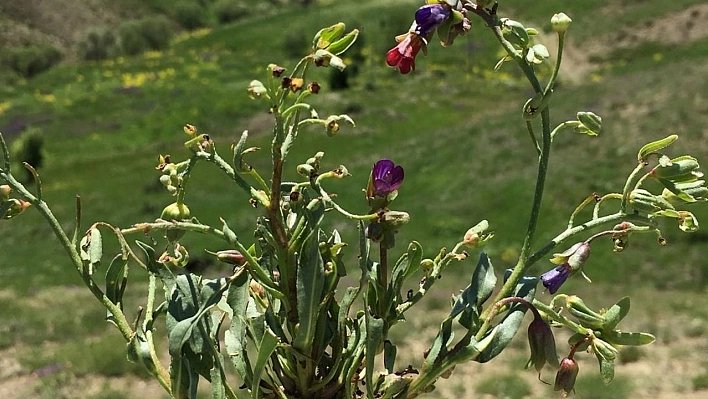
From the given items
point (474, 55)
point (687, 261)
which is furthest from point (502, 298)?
point (474, 55)

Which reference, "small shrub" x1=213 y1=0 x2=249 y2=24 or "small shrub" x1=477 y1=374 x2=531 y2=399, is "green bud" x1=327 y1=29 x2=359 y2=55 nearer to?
"small shrub" x1=477 y1=374 x2=531 y2=399

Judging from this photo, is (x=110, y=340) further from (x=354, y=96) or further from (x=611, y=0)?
(x=611, y=0)

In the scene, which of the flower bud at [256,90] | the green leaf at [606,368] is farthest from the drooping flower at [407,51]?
the green leaf at [606,368]

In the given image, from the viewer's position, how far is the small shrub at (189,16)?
98.5 meters

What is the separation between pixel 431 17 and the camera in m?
1.09

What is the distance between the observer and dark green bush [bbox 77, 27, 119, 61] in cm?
7231

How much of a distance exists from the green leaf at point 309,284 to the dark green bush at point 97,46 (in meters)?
76.0

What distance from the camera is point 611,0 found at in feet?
198

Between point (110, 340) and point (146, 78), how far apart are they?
4546 centimetres

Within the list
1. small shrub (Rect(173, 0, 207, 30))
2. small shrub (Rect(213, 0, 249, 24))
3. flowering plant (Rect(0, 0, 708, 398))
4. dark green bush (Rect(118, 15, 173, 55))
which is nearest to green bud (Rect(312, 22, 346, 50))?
flowering plant (Rect(0, 0, 708, 398))

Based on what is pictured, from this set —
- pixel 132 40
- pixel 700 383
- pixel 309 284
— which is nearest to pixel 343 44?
pixel 309 284

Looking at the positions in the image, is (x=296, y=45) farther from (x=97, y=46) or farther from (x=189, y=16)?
(x=189, y=16)

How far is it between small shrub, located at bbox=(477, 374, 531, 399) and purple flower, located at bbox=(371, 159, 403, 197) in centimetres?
783

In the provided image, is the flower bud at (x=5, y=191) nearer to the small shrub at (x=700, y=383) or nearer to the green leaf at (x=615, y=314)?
the green leaf at (x=615, y=314)
